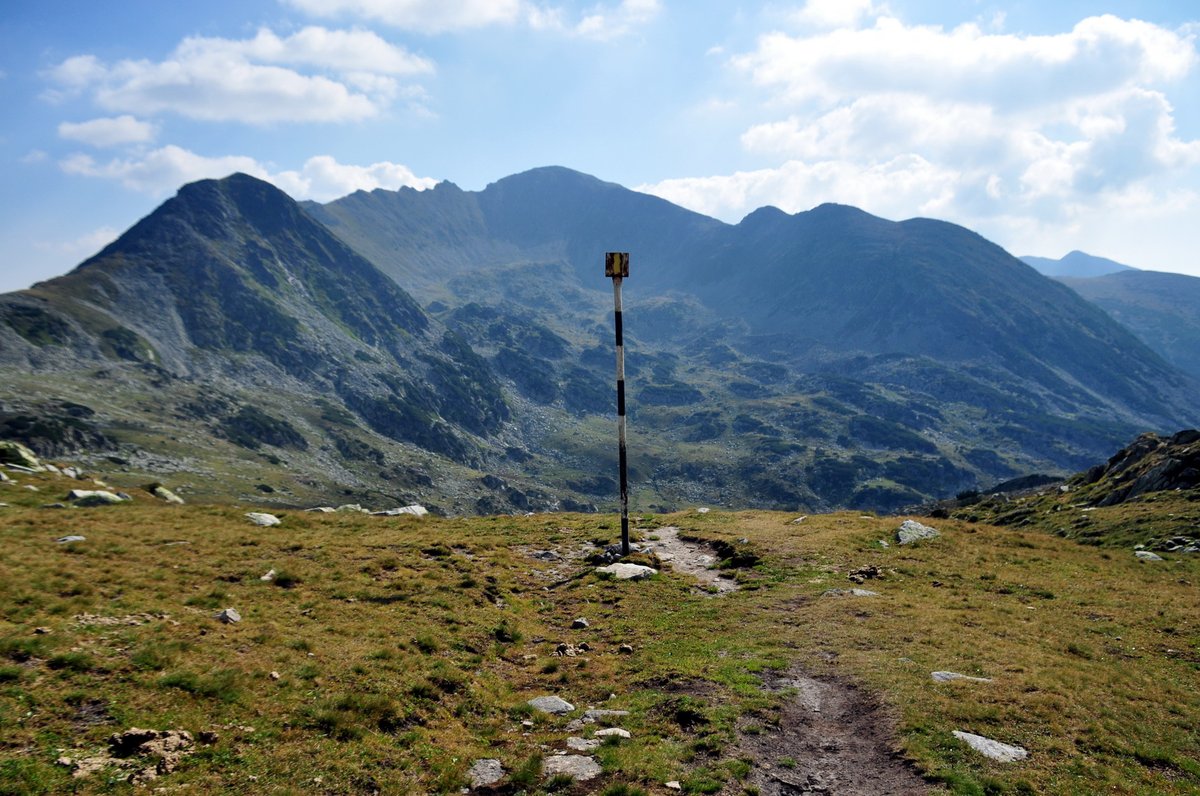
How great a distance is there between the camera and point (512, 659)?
22.9 meters

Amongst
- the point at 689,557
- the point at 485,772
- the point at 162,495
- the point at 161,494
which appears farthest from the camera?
the point at 161,494

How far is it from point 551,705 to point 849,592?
1884cm

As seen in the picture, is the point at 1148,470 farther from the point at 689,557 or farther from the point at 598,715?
the point at 598,715

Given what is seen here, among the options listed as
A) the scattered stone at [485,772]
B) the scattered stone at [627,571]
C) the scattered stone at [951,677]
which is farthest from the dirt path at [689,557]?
the scattered stone at [485,772]

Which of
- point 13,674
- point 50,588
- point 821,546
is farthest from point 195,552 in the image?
point 821,546

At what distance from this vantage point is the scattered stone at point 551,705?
18672mm

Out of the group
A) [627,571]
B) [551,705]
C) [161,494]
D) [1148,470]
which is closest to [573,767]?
[551,705]

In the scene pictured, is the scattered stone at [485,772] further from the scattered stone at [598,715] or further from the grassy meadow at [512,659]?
the scattered stone at [598,715]

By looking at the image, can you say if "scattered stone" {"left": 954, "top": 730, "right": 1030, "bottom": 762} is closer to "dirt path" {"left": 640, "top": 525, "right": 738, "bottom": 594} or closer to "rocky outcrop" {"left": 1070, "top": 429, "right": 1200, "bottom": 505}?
"dirt path" {"left": 640, "top": 525, "right": 738, "bottom": 594}

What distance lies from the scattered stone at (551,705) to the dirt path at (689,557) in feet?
51.6

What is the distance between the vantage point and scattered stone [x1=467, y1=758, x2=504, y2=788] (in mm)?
14466

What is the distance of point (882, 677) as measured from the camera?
20141mm

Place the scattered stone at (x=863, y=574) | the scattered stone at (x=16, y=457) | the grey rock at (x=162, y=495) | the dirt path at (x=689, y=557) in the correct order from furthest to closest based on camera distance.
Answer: the grey rock at (x=162, y=495)
the scattered stone at (x=16, y=457)
the dirt path at (x=689, y=557)
the scattered stone at (x=863, y=574)

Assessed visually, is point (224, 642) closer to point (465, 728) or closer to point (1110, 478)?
point (465, 728)
